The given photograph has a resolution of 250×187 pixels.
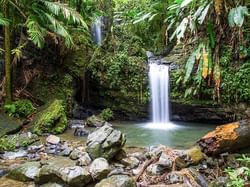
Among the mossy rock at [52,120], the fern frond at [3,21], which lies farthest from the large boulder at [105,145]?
the fern frond at [3,21]

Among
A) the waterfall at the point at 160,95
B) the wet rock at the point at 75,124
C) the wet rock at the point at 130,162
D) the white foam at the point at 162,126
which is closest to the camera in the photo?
the wet rock at the point at 130,162

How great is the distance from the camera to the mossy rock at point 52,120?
24.4 feet

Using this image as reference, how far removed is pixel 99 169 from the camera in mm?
4727

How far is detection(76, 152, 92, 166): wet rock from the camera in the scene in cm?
511

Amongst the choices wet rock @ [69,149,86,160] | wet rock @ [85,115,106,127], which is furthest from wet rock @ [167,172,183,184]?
wet rock @ [85,115,106,127]

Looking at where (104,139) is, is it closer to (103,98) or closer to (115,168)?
(115,168)

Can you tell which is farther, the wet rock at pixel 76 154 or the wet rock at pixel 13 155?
the wet rock at pixel 13 155

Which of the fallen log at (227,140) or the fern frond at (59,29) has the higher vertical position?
the fern frond at (59,29)

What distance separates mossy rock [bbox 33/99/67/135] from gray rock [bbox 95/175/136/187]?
10.7 ft

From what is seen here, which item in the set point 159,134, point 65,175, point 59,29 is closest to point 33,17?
point 59,29

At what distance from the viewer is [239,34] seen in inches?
282

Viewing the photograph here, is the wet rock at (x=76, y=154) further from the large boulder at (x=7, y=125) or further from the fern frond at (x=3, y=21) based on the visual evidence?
the fern frond at (x=3, y=21)

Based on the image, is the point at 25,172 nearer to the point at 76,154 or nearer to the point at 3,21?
the point at 76,154

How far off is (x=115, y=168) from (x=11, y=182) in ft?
4.67
